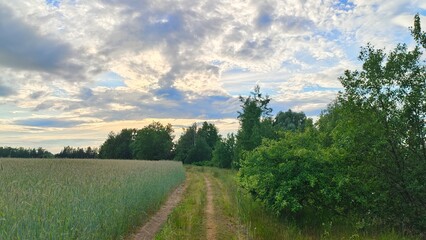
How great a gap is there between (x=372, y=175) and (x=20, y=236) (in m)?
12.4

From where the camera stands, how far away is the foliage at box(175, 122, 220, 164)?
96.3 metres

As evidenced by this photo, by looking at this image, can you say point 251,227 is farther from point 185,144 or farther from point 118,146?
point 118,146

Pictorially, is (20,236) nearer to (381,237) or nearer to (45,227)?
(45,227)

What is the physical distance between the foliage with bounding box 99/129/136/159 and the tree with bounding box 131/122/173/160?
8.01m

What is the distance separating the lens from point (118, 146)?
123875mm

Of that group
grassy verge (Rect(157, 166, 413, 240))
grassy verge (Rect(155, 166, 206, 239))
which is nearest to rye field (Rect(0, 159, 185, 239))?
grassy verge (Rect(155, 166, 206, 239))

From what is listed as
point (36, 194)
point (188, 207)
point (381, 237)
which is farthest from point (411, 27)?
point (36, 194)

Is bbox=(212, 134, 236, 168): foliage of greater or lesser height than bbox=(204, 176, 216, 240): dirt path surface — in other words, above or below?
above

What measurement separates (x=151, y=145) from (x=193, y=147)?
617 inches

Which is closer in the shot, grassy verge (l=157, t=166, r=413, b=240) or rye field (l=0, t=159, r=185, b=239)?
rye field (l=0, t=159, r=185, b=239)

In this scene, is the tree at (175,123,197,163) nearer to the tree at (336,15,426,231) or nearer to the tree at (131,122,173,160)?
the tree at (131,122,173,160)

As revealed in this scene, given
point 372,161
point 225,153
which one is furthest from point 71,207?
point 225,153

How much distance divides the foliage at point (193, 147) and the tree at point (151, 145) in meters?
5.60

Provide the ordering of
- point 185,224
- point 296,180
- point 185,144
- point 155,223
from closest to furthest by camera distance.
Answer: point 185,224
point 296,180
point 155,223
point 185,144
